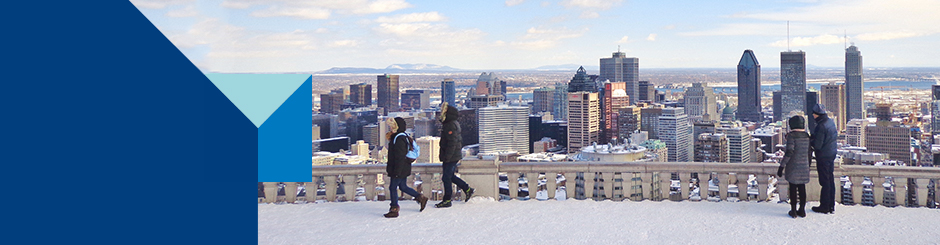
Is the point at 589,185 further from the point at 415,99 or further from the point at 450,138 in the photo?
the point at 415,99

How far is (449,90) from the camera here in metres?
64.7

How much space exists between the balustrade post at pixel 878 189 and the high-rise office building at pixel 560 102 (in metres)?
69.6

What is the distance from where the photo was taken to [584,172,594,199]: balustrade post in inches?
317

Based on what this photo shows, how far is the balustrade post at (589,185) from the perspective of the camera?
8.05 m

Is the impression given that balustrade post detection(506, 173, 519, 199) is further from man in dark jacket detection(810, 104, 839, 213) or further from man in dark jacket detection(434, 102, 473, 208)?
man in dark jacket detection(810, 104, 839, 213)

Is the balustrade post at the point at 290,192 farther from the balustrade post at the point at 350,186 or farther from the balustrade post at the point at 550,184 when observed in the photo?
the balustrade post at the point at 550,184

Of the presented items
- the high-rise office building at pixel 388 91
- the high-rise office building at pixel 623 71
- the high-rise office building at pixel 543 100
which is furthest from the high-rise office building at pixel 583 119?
the high-rise office building at pixel 388 91

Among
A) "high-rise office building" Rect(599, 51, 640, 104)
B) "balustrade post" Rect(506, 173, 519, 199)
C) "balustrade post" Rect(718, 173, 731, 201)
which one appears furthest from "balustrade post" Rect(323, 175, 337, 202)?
"high-rise office building" Rect(599, 51, 640, 104)

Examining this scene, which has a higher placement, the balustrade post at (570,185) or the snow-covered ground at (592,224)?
the balustrade post at (570,185)

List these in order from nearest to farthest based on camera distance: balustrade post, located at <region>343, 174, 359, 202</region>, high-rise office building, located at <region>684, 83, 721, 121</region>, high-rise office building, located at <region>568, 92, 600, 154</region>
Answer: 1. balustrade post, located at <region>343, 174, 359, 202</region>
2. high-rise office building, located at <region>568, 92, 600, 154</region>
3. high-rise office building, located at <region>684, 83, 721, 121</region>

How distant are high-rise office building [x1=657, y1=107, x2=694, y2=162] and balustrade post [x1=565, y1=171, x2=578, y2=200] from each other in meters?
45.5
